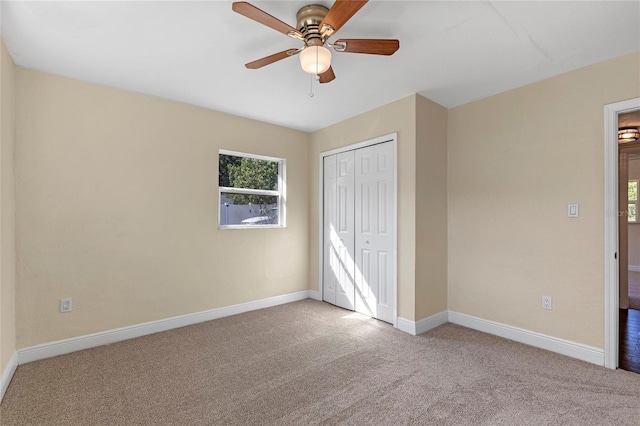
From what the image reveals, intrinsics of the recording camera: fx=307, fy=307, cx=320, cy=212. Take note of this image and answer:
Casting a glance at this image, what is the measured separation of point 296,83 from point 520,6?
5.89 feet

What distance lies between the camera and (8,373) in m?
2.26

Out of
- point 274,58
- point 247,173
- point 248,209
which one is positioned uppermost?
point 274,58

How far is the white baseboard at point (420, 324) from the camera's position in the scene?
3163 mm

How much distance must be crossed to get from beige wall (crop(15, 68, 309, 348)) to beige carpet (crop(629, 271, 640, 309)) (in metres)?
5.00

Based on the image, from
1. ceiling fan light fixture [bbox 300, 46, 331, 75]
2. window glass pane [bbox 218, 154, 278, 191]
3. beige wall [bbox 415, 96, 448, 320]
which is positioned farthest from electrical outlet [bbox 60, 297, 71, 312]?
beige wall [bbox 415, 96, 448, 320]

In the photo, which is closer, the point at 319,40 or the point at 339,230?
the point at 319,40

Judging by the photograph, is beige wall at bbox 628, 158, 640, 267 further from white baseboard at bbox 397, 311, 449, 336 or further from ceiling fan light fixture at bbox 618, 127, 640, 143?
white baseboard at bbox 397, 311, 449, 336

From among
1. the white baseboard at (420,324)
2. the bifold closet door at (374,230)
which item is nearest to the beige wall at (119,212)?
the bifold closet door at (374,230)

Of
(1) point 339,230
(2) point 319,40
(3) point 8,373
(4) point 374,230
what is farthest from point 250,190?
(3) point 8,373

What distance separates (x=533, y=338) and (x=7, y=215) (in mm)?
4541

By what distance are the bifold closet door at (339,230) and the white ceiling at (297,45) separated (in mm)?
1084

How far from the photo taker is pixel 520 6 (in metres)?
1.87

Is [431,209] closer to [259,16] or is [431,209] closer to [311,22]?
[311,22]

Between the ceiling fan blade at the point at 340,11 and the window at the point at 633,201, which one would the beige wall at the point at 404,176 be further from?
the window at the point at 633,201
